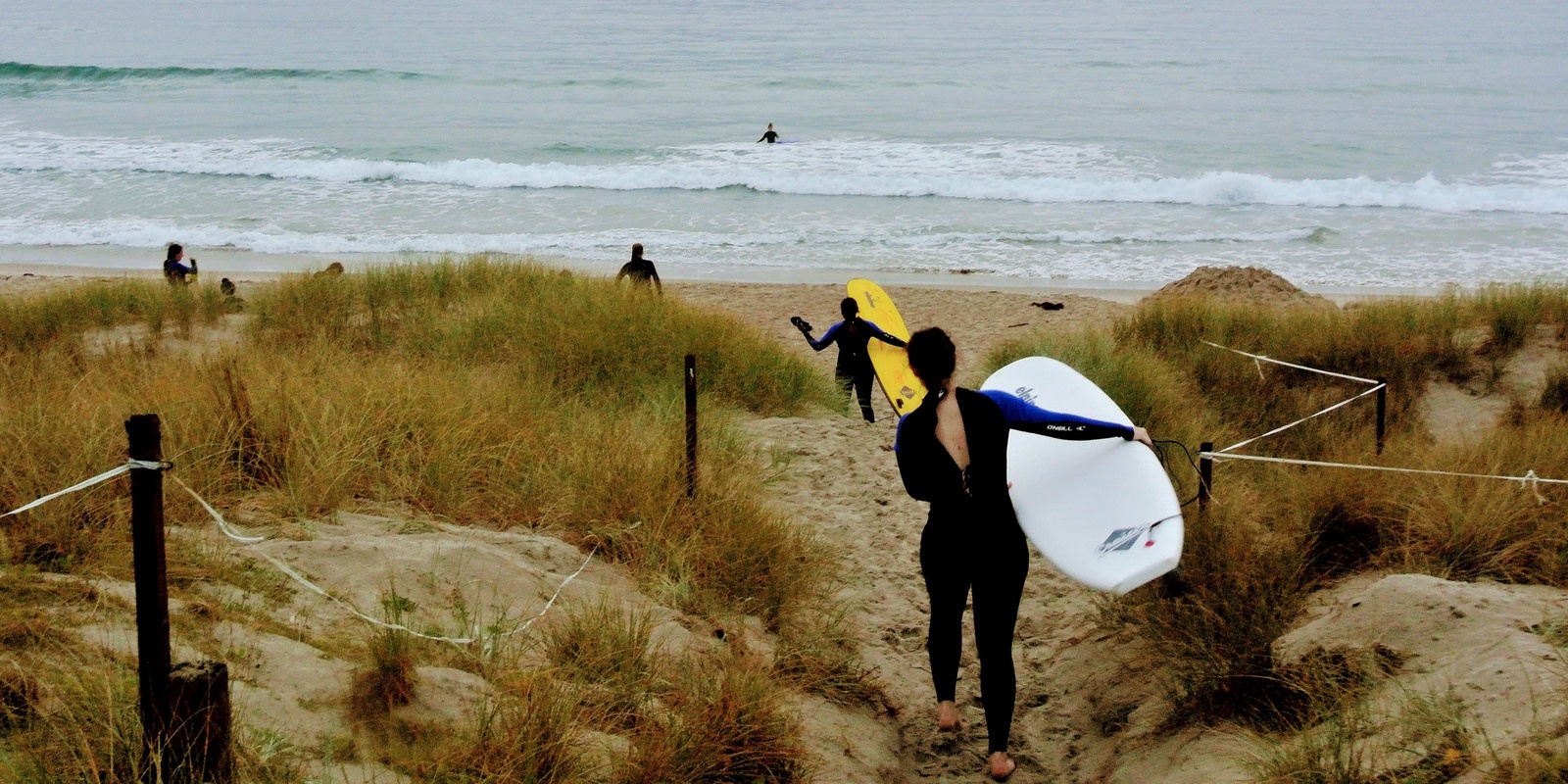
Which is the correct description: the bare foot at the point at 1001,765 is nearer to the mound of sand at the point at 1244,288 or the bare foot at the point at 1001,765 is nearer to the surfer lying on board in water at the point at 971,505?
the surfer lying on board in water at the point at 971,505

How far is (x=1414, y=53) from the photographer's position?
39125 millimetres

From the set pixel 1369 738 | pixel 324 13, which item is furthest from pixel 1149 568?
pixel 324 13

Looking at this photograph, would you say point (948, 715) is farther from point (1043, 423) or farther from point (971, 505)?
point (1043, 423)

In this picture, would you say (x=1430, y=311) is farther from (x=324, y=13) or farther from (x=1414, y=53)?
(x=324, y=13)

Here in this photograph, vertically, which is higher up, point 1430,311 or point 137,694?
point 1430,311

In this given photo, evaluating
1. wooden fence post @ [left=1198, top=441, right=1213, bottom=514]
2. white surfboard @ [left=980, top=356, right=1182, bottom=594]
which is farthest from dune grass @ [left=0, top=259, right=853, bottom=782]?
wooden fence post @ [left=1198, top=441, right=1213, bottom=514]

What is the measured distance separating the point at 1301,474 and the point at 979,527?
2972 millimetres

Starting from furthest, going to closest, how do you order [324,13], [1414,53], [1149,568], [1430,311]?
[324,13]
[1414,53]
[1430,311]
[1149,568]

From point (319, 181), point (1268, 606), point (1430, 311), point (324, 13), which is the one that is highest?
point (324, 13)

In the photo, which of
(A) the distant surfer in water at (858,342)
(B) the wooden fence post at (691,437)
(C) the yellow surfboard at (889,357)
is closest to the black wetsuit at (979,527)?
(B) the wooden fence post at (691,437)

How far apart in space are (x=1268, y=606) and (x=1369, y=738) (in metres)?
0.92

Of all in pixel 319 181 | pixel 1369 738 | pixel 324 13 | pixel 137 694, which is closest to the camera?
pixel 137 694

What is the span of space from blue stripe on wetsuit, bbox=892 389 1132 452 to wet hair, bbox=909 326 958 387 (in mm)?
177

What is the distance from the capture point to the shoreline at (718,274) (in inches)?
597
